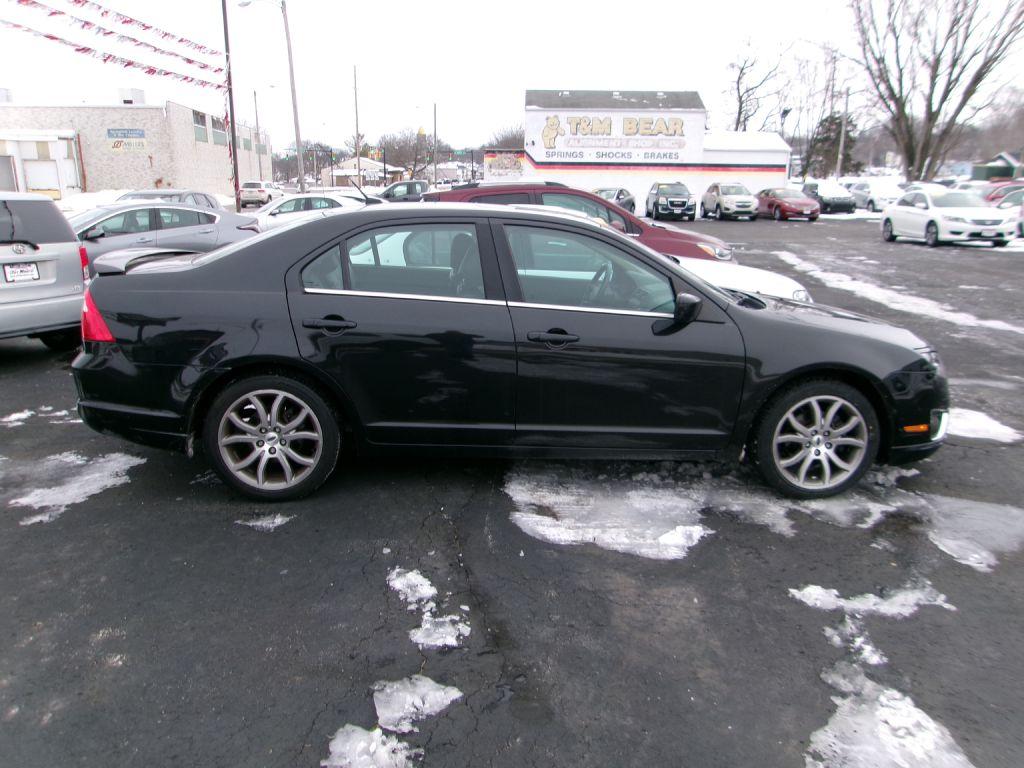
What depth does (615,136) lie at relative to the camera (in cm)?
3994

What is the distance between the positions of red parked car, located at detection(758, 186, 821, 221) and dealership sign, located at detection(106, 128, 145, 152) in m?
33.5

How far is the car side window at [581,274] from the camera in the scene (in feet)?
13.1

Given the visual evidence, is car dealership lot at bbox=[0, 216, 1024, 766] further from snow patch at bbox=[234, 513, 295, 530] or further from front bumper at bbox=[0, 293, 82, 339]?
front bumper at bbox=[0, 293, 82, 339]

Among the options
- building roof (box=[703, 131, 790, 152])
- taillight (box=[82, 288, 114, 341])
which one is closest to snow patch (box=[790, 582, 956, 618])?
taillight (box=[82, 288, 114, 341])

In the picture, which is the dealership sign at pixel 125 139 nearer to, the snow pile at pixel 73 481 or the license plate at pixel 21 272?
the license plate at pixel 21 272

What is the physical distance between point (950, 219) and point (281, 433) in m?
20.6

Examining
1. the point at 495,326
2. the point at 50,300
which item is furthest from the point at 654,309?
the point at 50,300

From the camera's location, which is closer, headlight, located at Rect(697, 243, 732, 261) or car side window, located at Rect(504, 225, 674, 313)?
car side window, located at Rect(504, 225, 674, 313)

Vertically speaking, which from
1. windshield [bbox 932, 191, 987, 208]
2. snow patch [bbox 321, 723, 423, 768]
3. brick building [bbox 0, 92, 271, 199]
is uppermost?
brick building [bbox 0, 92, 271, 199]

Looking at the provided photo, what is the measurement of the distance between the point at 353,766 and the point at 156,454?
3.17m

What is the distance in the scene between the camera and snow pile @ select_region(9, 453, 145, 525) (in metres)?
4.01

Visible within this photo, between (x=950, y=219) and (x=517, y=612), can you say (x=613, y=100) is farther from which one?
(x=517, y=612)

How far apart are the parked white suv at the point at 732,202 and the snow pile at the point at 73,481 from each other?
32268 mm

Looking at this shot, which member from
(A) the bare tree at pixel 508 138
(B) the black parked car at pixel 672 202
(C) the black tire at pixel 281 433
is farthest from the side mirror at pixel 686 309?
(A) the bare tree at pixel 508 138
